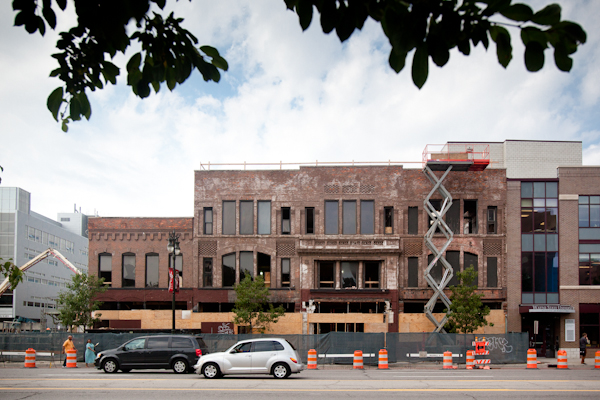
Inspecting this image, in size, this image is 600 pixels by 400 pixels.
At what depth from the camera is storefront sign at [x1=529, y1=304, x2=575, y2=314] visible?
130 ft

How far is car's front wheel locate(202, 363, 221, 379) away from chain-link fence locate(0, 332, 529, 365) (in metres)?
9.80

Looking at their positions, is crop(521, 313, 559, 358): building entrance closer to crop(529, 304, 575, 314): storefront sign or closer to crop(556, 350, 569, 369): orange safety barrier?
crop(529, 304, 575, 314): storefront sign

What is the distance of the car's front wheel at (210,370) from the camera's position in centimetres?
2245

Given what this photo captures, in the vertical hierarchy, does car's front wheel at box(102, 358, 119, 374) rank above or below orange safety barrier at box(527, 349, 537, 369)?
above

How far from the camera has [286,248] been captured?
42594mm

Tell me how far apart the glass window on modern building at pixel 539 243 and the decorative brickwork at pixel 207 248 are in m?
21.0

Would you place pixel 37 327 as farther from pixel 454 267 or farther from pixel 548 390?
pixel 548 390

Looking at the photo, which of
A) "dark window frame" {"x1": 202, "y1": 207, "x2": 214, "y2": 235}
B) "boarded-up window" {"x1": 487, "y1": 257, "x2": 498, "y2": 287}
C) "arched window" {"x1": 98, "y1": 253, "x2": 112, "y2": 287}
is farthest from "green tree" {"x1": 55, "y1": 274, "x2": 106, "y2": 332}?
"boarded-up window" {"x1": 487, "y1": 257, "x2": 498, "y2": 287}

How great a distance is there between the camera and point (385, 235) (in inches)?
1657

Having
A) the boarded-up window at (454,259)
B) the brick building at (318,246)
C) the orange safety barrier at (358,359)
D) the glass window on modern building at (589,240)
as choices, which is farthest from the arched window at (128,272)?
the glass window on modern building at (589,240)

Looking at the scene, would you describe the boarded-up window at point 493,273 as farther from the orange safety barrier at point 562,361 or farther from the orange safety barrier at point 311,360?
the orange safety barrier at point 311,360

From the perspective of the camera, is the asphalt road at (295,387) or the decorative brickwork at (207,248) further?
the decorative brickwork at (207,248)

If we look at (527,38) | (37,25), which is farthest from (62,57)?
(527,38)

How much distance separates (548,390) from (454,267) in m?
23.8
